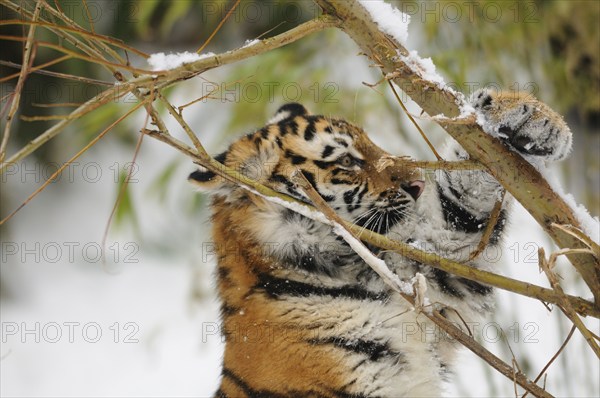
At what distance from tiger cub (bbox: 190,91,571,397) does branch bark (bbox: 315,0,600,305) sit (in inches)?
19.2

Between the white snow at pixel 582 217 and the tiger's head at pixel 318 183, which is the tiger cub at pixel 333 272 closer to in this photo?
the tiger's head at pixel 318 183

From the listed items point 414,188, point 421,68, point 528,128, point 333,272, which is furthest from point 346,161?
point 421,68

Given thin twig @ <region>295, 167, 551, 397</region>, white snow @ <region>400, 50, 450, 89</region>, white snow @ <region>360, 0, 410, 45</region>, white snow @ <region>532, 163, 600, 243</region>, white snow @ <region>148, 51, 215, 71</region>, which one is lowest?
thin twig @ <region>295, 167, 551, 397</region>

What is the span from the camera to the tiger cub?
182 centimetres

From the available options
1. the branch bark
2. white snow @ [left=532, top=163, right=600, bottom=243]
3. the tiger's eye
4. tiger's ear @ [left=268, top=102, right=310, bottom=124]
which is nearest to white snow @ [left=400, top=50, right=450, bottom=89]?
the branch bark

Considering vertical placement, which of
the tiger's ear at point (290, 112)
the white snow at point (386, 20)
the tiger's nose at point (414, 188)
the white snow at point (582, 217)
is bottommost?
the white snow at point (582, 217)

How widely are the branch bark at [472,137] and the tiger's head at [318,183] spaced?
62 centimetres

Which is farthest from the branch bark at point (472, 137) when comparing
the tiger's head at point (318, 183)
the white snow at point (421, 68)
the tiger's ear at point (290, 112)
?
the tiger's ear at point (290, 112)

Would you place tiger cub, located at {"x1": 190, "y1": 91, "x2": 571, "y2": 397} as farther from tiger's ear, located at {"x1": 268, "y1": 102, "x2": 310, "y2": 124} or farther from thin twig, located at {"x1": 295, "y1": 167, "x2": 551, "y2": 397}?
thin twig, located at {"x1": 295, "y1": 167, "x2": 551, "y2": 397}

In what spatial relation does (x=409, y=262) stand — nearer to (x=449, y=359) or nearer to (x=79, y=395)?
(x=449, y=359)

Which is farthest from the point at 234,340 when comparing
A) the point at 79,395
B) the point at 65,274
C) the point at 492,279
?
the point at 65,274

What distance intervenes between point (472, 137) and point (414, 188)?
0.64 meters

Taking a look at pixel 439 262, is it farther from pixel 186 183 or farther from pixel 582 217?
pixel 186 183

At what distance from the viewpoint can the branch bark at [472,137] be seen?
1233mm
